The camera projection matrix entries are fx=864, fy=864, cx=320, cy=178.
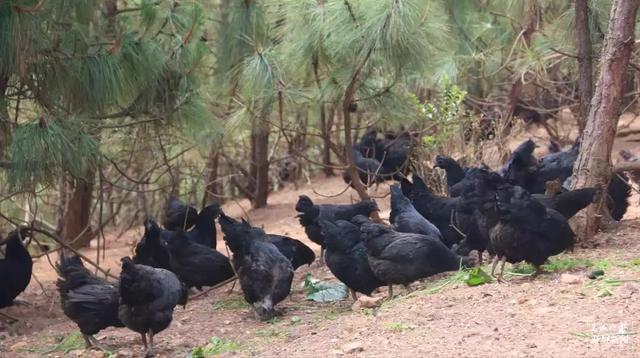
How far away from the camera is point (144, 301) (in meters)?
6.87

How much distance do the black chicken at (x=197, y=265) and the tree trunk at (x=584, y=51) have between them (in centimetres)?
414

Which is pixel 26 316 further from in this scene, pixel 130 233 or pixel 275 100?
pixel 130 233

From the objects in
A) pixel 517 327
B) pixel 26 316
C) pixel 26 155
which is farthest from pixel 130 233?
pixel 517 327

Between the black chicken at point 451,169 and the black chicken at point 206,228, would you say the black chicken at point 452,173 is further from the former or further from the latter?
the black chicken at point 206,228

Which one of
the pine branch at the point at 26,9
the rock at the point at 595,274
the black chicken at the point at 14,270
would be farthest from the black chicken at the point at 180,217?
the rock at the point at 595,274

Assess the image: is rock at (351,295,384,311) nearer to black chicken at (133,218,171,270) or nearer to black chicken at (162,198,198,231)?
black chicken at (133,218,171,270)

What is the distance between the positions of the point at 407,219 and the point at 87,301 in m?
3.30

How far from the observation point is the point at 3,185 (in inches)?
307

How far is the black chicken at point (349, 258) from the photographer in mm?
7773

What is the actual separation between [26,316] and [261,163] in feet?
15.0

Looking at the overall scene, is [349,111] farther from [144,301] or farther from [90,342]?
[90,342]

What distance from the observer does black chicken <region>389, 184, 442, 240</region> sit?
28.4 feet

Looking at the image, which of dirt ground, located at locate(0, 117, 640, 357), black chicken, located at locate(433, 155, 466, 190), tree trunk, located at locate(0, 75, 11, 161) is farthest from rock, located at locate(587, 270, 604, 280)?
tree trunk, located at locate(0, 75, 11, 161)

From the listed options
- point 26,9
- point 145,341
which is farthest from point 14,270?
point 26,9
